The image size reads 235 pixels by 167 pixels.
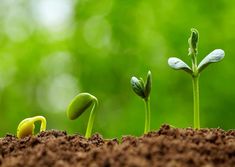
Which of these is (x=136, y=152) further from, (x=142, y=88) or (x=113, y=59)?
(x=113, y=59)

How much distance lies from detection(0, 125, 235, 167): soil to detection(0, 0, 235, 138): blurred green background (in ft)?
20.0

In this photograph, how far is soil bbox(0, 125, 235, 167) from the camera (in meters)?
0.97

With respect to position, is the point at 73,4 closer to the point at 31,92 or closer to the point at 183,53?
the point at 31,92

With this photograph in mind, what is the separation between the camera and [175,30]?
25.3ft

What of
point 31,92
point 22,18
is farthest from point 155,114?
point 22,18

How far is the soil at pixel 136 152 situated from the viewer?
0.97m

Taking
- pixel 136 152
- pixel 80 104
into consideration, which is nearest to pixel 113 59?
pixel 80 104

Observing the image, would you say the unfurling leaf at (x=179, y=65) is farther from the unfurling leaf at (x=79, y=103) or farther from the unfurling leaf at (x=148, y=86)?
the unfurling leaf at (x=79, y=103)

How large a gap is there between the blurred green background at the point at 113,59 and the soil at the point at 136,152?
241 inches

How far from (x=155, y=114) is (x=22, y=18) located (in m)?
4.90

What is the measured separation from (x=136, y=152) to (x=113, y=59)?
7606mm

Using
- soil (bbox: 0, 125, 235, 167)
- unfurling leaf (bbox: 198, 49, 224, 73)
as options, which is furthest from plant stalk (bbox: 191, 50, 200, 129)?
soil (bbox: 0, 125, 235, 167)

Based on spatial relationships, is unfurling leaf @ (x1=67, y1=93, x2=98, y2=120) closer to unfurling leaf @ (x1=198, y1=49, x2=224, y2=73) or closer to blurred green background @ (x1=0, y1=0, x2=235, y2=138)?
unfurling leaf @ (x1=198, y1=49, x2=224, y2=73)

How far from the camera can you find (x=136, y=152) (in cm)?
101
